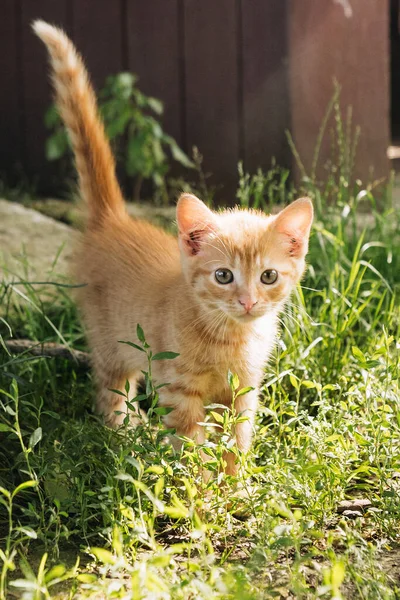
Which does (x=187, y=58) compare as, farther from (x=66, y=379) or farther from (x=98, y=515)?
(x=98, y=515)

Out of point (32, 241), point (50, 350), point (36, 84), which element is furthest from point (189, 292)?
point (36, 84)

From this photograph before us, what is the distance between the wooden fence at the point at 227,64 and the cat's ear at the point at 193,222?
90.3 inches

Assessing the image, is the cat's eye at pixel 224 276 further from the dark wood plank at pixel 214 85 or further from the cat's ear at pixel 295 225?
the dark wood plank at pixel 214 85

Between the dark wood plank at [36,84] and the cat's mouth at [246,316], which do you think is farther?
the dark wood plank at [36,84]

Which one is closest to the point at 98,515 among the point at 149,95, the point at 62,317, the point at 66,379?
the point at 66,379

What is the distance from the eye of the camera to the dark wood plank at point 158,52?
4.70 metres

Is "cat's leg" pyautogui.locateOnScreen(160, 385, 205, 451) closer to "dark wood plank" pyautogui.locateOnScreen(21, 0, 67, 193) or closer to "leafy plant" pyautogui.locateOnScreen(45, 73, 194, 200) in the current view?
"leafy plant" pyautogui.locateOnScreen(45, 73, 194, 200)

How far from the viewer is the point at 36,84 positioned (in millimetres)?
5055

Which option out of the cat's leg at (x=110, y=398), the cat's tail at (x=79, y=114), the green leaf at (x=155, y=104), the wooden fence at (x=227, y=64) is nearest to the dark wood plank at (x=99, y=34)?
the wooden fence at (x=227, y=64)

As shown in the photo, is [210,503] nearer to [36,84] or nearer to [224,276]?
[224,276]

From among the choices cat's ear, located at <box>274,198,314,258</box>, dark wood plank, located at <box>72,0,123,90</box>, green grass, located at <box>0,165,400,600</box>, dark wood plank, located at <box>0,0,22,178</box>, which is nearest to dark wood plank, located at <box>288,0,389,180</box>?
dark wood plank, located at <box>72,0,123,90</box>

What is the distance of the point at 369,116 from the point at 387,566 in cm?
322

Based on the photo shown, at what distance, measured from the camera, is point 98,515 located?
2.05 m

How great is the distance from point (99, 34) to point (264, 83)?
1.05 meters
